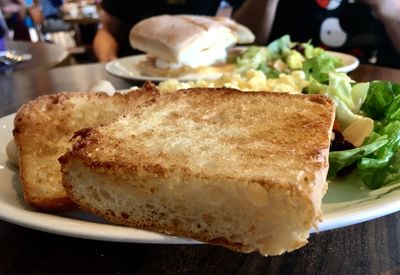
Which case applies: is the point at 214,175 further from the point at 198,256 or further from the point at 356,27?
the point at 356,27

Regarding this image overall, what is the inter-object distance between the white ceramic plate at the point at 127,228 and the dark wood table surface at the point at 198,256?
0.19 feet

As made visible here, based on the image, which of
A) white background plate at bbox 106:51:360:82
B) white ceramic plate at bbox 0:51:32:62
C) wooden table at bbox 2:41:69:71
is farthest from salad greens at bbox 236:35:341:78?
white ceramic plate at bbox 0:51:32:62

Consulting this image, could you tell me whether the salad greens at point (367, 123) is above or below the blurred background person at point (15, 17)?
above

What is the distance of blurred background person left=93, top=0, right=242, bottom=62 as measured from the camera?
10.6ft

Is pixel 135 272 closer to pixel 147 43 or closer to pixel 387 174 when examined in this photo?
pixel 387 174

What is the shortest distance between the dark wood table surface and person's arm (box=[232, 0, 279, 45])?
2161 millimetres

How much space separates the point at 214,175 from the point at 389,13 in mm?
2131

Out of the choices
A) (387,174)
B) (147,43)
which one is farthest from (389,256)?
(147,43)

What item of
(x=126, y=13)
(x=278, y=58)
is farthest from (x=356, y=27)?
(x=126, y=13)

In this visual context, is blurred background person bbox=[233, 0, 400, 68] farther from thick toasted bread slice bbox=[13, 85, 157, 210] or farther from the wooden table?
thick toasted bread slice bbox=[13, 85, 157, 210]

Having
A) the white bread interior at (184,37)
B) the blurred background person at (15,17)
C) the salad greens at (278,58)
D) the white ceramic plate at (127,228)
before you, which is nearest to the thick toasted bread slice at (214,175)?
the white ceramic plate at (127,228)

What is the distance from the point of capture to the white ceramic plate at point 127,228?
0.58m

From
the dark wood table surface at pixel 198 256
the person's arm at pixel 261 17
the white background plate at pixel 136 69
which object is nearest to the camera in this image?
the dark wood table surface at pixel 198 256

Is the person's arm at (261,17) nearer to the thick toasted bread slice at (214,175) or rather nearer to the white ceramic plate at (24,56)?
the white ceramic plate at (24,56)
